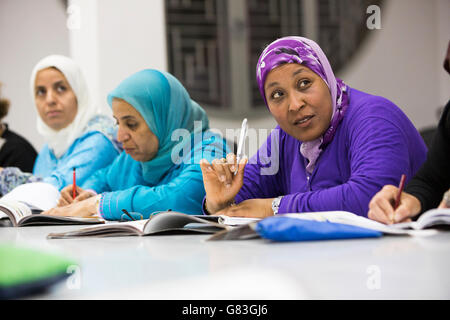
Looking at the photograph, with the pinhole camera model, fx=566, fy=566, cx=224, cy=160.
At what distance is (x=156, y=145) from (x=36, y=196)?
0.46 metres

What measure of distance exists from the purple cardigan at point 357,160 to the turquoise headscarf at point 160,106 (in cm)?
44

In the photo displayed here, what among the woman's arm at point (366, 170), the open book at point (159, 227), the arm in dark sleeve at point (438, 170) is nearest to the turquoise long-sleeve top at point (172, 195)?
the woman's arm at point (366, 170)

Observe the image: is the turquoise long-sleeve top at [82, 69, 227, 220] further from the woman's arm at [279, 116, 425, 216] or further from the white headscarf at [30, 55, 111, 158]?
the white headscarf at [30, 55, 111, 158]

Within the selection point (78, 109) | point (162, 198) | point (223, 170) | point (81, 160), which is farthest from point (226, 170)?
point (78, 109)

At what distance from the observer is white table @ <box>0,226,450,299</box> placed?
0.55 m

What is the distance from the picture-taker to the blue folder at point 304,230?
0.88 meters

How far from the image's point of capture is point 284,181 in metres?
1.73

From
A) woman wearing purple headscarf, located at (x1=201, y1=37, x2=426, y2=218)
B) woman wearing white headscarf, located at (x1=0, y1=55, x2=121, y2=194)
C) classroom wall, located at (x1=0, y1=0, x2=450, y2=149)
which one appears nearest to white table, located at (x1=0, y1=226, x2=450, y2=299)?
woman wearing purple headscarf, located at (x1=201, y1=37, x2=426, y2=218)

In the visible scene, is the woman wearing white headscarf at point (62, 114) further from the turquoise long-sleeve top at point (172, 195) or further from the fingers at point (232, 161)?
the fingers at point (232, 161)

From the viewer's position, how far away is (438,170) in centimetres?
124

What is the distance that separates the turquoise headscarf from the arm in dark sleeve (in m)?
0.88
